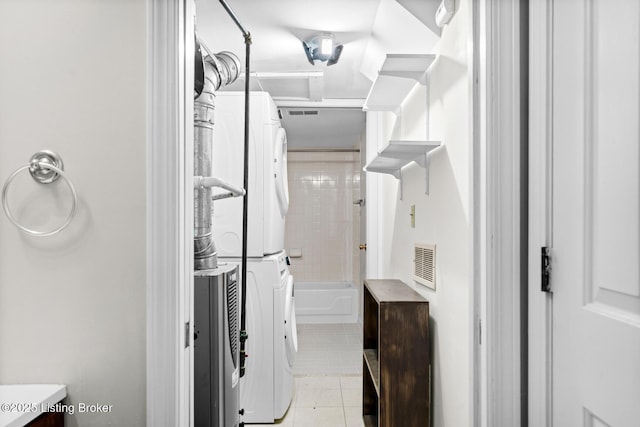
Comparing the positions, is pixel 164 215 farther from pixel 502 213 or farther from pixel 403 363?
pixel 403 363

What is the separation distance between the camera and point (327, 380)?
3.37m

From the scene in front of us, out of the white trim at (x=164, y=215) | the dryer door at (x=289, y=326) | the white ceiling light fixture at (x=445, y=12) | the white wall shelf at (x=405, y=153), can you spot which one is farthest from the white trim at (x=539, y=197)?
the dryer door at (x=289, y=326)

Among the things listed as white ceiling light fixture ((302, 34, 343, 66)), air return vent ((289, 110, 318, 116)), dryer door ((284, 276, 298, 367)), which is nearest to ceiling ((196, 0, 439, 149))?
white ceiling light fixture ((302, 34, 343, 66))

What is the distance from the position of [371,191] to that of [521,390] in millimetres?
2559

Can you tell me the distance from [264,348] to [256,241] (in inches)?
26.7

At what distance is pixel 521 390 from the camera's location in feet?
3.70

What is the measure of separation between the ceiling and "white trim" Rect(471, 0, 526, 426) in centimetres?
93

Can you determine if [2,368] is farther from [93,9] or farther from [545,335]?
[545,335]

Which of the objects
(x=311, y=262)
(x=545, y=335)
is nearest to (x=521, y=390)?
(x=545, y=335)

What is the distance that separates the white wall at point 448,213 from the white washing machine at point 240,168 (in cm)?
94

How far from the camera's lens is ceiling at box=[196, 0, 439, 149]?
7.03 feet

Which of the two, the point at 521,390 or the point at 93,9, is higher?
the point at 93,9

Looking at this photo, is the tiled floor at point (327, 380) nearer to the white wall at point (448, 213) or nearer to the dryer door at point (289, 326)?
the dryer door at point (289, 326)

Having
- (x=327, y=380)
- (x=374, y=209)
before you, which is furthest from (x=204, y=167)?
(x=327, y=380)
